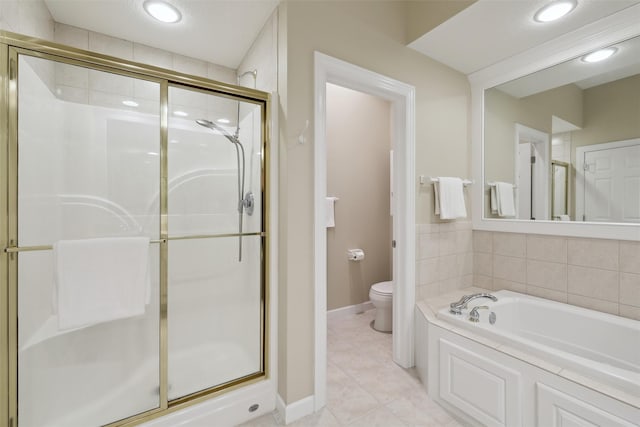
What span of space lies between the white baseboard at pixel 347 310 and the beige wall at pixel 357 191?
4 centimetres

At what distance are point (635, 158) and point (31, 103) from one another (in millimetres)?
3231

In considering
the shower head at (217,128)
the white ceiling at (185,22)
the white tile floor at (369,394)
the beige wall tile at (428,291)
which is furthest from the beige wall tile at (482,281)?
the white ceiling at (185,22)

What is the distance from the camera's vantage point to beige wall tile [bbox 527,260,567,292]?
1.96m

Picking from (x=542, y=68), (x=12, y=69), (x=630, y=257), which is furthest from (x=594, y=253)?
(x=12, y=69)

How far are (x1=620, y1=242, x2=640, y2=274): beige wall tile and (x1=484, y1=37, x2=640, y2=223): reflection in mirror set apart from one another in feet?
0.49

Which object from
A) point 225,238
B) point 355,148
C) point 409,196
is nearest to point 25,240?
point 225,238

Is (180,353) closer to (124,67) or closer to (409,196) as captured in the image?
(124,67)

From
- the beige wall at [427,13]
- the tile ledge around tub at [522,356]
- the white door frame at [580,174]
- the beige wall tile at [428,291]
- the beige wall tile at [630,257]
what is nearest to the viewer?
the tile ledge around tub at [522,356]

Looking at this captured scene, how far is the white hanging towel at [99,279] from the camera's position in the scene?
3.94 ft

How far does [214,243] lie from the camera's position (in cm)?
167

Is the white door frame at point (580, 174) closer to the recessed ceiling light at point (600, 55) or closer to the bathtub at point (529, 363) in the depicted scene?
the recessed ceiling light at point (600, 55)

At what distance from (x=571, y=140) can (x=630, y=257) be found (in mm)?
849

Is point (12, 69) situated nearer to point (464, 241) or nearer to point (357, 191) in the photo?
point (357, 191)

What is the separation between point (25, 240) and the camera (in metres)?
1.16
